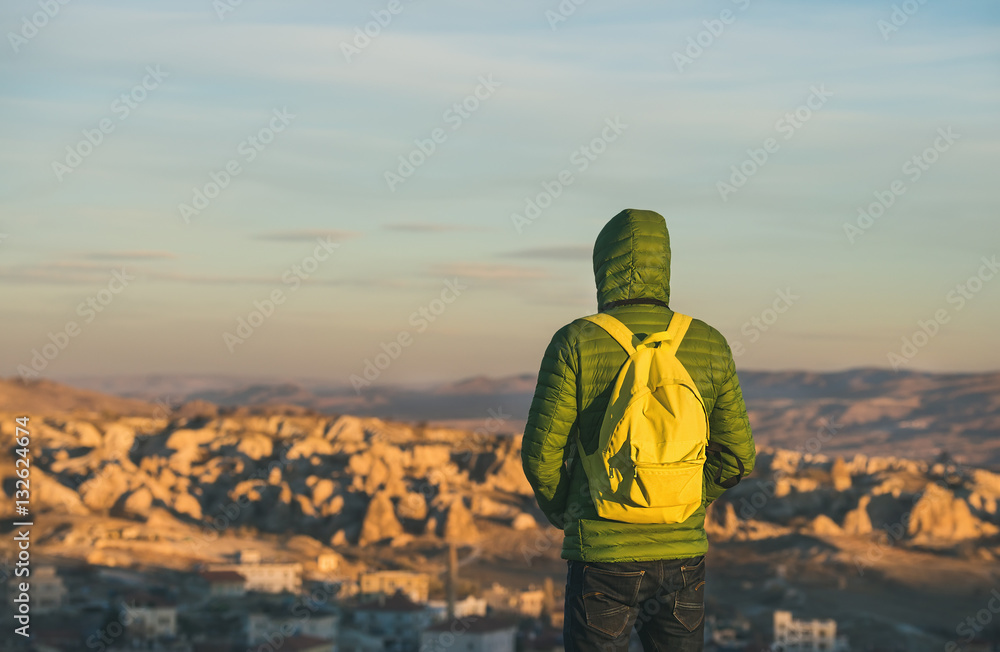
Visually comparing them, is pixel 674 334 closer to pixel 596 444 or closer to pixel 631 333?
pixel 631 333

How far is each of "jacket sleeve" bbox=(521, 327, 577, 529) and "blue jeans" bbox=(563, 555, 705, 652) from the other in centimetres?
33

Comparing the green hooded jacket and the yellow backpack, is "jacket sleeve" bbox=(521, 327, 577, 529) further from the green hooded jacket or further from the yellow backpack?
the yellow backpack

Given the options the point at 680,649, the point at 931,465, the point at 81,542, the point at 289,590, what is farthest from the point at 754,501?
the point at 680,649

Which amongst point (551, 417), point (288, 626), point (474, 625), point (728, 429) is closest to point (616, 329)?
point (551, 417)

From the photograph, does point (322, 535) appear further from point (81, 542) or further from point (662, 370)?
point (662, 370)

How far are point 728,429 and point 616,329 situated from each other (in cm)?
57

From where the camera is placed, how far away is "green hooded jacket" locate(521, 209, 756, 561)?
4.32 metres

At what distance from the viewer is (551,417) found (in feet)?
14.1

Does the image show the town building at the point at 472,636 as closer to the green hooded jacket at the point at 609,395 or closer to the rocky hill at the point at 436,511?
the rocky hill at the point at 436,511

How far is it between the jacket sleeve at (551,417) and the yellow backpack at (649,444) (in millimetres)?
113

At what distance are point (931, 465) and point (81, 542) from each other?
39638mm

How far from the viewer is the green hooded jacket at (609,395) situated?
14.2 ft

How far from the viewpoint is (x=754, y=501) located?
5691cm

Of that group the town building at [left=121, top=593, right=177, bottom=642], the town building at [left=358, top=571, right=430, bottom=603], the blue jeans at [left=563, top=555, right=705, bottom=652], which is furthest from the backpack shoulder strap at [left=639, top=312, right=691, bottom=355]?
the town building at [left=358, top=571, right=430, bottom=603]
